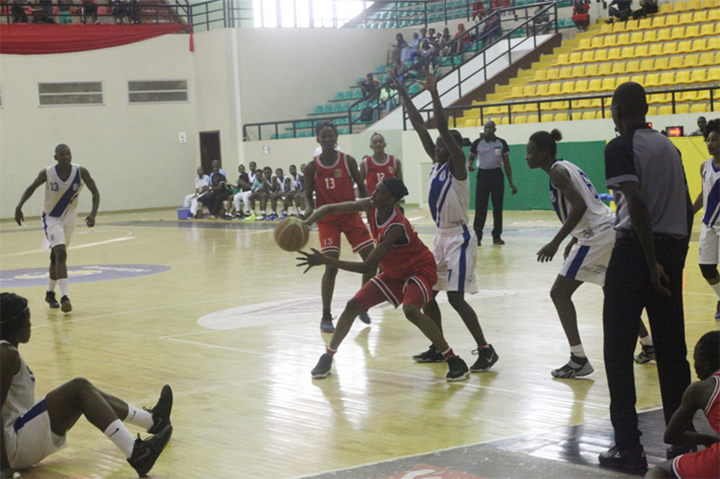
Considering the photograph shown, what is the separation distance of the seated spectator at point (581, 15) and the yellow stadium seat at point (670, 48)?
12.2ft

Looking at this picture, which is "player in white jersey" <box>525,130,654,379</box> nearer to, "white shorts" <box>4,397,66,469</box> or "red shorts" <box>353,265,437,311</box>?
"red shorts" <box>353,265,437,311</box>

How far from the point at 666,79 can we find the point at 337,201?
47.3 feet

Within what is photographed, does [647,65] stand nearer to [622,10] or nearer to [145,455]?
[622,10]

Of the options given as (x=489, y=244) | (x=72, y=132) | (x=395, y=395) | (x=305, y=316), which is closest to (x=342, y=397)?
(x=395, y=395)

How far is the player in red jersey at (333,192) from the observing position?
29.0ft

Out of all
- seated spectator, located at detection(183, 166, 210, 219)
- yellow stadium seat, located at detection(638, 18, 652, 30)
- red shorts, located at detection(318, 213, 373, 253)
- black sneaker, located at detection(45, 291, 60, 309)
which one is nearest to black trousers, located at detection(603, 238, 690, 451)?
red shorts, located at detection(318, 213, 373, 253)

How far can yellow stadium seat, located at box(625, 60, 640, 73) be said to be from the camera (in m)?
22.5

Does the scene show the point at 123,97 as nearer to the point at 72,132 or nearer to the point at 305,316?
the point at 72,132

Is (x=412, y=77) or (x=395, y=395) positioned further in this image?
(x=412, y=77)

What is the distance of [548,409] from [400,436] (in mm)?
1006

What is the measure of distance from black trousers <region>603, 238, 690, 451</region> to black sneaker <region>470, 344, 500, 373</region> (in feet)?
7.35

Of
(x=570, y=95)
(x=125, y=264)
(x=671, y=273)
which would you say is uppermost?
(x=570, y=95)

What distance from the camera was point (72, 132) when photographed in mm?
29797

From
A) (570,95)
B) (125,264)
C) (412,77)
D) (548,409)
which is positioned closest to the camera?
(548,409)
